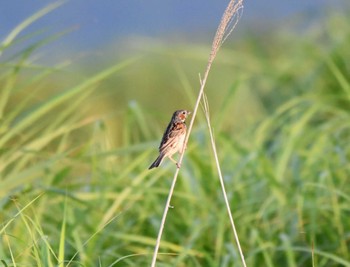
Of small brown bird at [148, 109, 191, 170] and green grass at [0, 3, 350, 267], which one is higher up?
small brown bird at [148, 109, 191, 170]

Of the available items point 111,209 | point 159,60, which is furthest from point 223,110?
point 159,60

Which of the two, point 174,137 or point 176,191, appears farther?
point 176,191

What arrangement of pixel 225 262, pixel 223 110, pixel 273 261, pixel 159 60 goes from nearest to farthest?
pixel 225 262 < pixel 273 261 < pixel 223 110 < pixel 159 60

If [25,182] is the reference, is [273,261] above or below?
below

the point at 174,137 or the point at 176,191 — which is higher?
the point at 174,137

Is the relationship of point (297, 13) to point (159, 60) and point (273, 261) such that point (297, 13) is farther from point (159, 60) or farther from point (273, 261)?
point (273, 261)

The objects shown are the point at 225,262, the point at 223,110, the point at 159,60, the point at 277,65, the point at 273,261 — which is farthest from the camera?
the point at 159,60

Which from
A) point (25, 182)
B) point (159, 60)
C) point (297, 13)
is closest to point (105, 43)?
point (159, 60)

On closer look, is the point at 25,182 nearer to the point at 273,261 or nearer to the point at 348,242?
the point at 273,261

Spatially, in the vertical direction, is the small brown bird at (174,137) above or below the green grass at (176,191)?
above

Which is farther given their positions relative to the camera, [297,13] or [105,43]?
[105,43]
